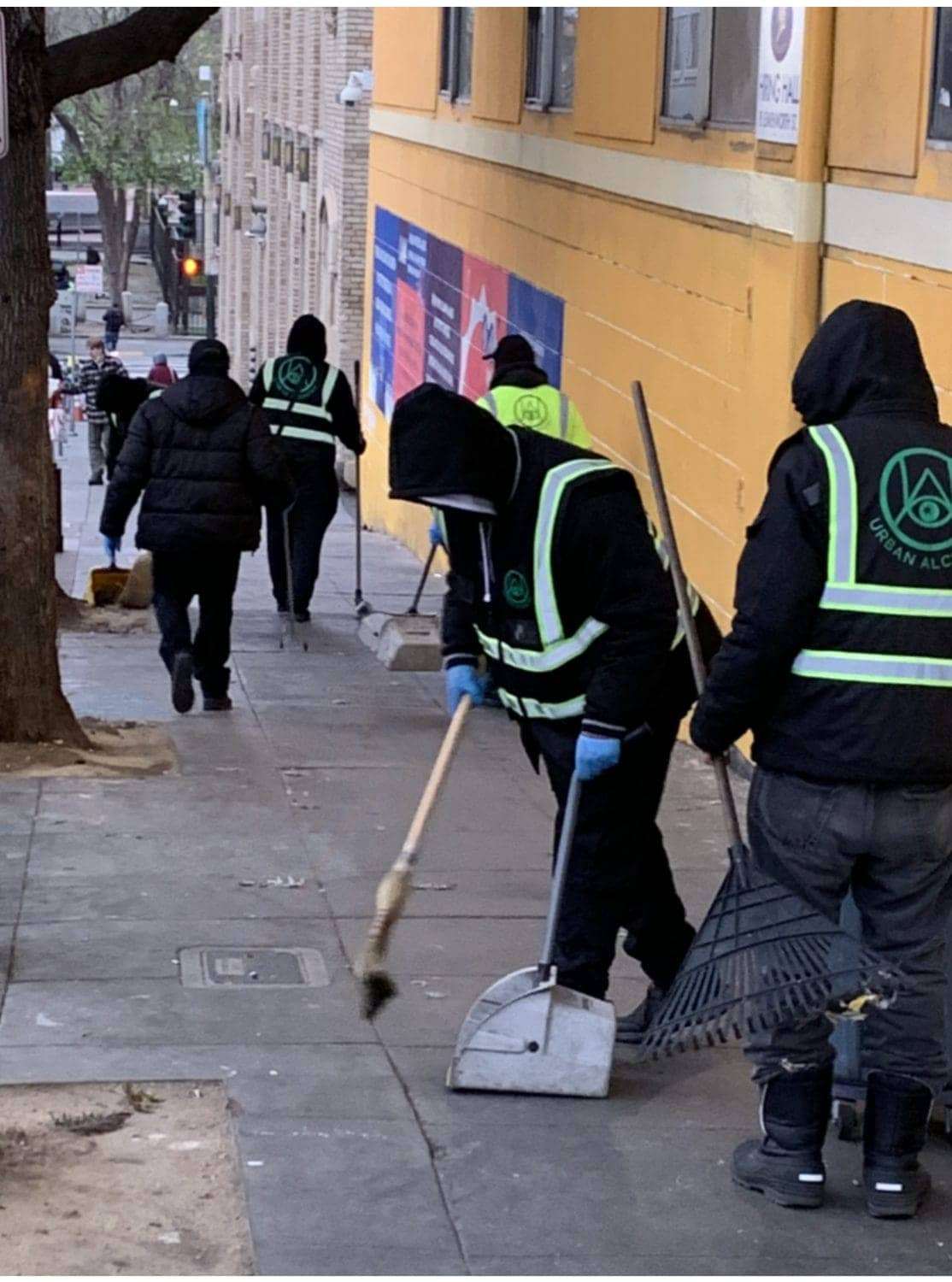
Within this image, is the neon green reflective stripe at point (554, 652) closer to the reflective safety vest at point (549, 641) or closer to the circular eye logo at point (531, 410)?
the reflective safety vest at point (549, 641)

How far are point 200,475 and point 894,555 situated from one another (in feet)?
22.5

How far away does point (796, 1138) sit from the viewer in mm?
4898

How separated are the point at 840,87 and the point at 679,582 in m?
4.20

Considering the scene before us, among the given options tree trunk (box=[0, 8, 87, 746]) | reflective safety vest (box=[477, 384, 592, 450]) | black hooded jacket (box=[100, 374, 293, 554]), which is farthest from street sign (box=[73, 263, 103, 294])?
reflective safety vest (box=[477, 384, 592, 450])

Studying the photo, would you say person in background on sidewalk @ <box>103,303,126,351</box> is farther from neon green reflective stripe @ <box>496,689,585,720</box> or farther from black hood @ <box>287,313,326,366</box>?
neon green reflective stripe @ <box>496,689,585,720</box>

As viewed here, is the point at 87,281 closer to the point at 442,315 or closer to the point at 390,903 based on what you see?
the point at 442,315

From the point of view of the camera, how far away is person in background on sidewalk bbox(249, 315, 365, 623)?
1428 centimetres

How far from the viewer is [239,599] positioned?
63.6 feet

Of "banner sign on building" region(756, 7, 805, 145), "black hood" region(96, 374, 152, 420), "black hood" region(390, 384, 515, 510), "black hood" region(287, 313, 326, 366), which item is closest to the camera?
"black hood" region(390, 384, 515, 510)

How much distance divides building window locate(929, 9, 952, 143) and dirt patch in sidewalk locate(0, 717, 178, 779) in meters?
4.19

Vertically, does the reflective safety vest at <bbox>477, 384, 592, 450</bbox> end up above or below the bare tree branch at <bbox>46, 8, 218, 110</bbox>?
below

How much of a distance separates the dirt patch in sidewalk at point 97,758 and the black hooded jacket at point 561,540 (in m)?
4.31

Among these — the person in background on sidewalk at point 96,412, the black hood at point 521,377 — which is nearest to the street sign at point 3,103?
the black hood at point 521,377

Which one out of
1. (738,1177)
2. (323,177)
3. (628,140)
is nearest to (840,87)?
(628,140)
